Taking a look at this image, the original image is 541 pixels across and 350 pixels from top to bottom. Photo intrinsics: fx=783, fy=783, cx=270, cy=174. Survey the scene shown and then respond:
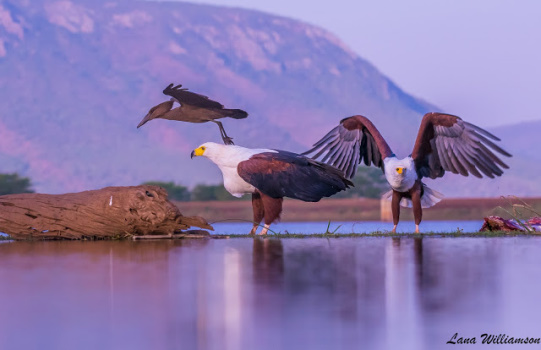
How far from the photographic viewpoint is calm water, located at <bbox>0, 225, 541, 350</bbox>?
3.80m

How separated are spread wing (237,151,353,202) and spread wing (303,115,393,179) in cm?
176

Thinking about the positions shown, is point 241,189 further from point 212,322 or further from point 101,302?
point 212,322

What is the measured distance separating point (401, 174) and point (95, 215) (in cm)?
437

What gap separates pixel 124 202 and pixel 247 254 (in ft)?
10.5

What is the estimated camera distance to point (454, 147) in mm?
11945

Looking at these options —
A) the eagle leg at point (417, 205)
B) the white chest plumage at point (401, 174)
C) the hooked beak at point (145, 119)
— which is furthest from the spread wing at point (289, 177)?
the hooked beak at point (145, 119)

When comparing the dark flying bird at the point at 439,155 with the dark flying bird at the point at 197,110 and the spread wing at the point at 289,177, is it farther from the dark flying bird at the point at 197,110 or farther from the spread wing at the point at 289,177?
the dark flying bird at the point at 197,110

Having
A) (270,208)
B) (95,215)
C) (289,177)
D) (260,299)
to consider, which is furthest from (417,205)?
(260,299)

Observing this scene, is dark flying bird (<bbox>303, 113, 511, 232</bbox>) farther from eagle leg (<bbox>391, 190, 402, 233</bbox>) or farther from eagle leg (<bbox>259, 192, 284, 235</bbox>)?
eagle leg (<bbox>259, 192, 284, 235</bbox>)

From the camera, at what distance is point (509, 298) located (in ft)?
16.1

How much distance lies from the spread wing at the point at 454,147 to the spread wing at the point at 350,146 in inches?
36.6

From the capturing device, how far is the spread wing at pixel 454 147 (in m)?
11.9
